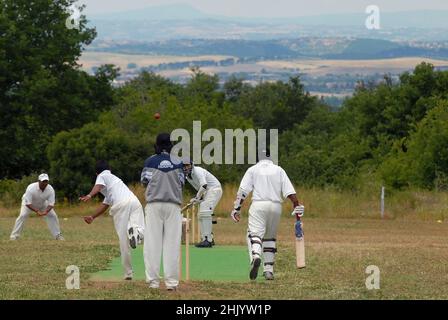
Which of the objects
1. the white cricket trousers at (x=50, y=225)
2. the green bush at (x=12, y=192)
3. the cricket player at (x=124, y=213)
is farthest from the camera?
the green bush at (x=12, y=192)

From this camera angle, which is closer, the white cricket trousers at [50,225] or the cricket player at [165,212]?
the cricket player at [165,212]

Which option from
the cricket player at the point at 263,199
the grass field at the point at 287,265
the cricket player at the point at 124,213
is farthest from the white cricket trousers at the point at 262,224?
the cricket player at the point at 124,213

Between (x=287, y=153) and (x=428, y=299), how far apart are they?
66.1 metres

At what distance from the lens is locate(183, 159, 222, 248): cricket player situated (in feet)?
80.6

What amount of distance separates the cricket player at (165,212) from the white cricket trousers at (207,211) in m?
8.52

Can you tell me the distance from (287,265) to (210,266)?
4.33 feet

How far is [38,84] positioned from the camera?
66.4 meters

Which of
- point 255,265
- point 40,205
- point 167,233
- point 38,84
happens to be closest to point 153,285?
point 167,233

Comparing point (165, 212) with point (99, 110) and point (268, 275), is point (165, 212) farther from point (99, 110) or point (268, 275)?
point (99, 110)

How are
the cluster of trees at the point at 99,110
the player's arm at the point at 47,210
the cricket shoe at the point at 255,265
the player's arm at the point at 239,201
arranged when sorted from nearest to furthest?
the cricket shoe at the point at 255,265, the player's arm at the point at 239,201, the player's arm at the point at 47,210, the cluster of trees at the point at 99,110

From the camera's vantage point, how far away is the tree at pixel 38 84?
2613 inches

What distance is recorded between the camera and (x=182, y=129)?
60156 mm

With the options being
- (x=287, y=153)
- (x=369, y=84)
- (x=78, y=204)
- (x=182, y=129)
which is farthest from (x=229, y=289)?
(x=369, y=84)

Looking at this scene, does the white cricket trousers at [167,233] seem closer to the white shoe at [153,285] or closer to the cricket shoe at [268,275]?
the white shoe at [153,285]
